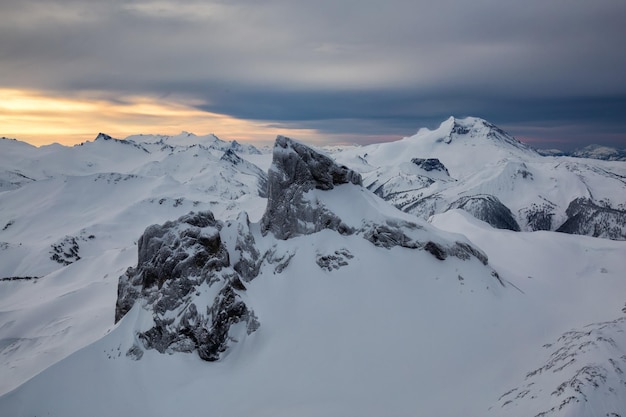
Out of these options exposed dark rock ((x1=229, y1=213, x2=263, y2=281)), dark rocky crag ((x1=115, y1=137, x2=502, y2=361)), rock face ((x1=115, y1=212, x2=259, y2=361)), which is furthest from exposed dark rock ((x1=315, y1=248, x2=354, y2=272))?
rock face ((x1=115, y1=212, x2=259, y2=361))

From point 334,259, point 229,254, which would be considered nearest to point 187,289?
point 229,254

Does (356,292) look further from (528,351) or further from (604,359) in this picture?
(604,359)

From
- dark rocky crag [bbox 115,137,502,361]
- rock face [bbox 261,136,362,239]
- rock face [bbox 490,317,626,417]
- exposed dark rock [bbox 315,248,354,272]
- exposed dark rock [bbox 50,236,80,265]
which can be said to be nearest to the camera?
rock face [bbox 490,317,626,417]

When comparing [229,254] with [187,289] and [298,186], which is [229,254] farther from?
[298,186]

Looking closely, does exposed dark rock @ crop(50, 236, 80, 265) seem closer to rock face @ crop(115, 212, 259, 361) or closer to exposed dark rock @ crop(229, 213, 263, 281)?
rock face @ crop(115, 212, 259, 361)

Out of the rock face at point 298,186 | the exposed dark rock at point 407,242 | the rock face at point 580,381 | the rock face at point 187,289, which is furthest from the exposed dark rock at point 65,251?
the rock face at point 580,381

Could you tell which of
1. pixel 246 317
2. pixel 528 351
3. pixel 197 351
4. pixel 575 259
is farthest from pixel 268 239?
pixel 575 259
